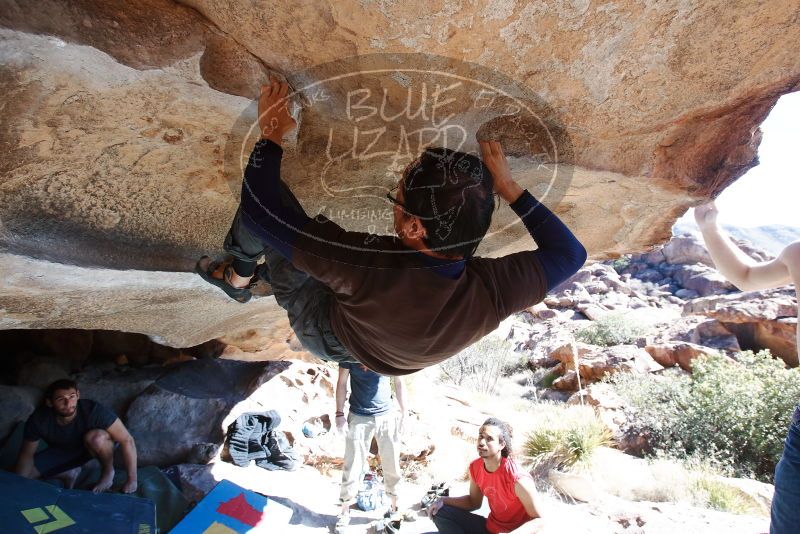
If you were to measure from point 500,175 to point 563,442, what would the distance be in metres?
6.74

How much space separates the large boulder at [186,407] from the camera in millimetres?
4363

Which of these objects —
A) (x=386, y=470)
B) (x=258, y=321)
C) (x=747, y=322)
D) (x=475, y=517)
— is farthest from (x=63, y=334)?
(x=747, y=322)

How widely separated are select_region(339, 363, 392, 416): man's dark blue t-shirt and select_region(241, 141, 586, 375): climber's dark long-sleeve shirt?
180 centimetres

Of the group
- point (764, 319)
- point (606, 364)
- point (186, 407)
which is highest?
point (764, 319)

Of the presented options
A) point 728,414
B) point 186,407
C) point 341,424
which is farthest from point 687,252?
point 186,407

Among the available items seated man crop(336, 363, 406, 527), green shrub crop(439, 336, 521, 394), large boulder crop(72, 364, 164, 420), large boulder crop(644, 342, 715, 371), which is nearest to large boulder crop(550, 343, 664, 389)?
Result: large boulder crop(644, 342, 715, 371)

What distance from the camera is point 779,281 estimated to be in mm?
1822

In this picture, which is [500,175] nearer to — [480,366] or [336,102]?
[336,102]

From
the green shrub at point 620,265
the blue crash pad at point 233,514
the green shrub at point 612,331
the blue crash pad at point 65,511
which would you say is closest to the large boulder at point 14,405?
the blue crash pad at point 65,511

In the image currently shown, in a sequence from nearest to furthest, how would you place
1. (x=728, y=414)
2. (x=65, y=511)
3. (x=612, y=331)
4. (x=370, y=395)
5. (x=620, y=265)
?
(x=65, y=511)
(x=370, y=395)
(x=728, y=414)
(x=612, y=331)
(x=620, y=265)

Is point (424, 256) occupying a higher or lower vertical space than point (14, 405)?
Result: higher

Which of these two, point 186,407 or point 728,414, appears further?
point 728,414

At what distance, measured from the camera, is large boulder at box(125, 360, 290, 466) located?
4363mm

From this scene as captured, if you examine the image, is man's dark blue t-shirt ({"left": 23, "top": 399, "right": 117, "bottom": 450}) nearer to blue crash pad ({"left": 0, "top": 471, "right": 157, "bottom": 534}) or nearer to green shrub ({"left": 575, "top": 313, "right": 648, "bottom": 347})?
blue crash pad ({"left": 0, "top": 471, "right": 157, "bottom": 534})
